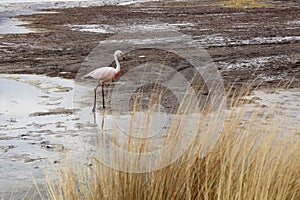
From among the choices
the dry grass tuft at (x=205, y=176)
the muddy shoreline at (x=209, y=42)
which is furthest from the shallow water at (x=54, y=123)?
the muddy shoreline at (x=209, y=42)

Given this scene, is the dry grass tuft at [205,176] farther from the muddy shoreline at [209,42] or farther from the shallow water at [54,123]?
the muddy shoreline at [209,42]

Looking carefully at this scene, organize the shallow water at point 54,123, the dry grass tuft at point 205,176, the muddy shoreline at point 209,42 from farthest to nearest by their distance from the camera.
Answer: the muddy shoreline at point 209,42
the shallow water at point 54,123
the dry grass tuft at point 205,176

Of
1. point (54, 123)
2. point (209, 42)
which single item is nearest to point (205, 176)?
point (54, 123)

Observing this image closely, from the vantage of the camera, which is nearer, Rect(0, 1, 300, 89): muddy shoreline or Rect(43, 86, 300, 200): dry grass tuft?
Rect(43, 86, 300, 200): dry grass tuft

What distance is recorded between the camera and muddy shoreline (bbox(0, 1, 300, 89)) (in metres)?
12.9

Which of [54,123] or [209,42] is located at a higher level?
[209,42]

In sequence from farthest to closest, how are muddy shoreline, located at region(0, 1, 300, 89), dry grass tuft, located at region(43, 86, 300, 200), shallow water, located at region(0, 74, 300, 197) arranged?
1. muddy shoreline, located at region(0, 1, 300, 89)
2. shallow water, located at region(0, 74, 300, 197)
3. dry grass tuft, located at region(43, 86, 300, 200)

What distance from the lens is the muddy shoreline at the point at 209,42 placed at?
42.2ft

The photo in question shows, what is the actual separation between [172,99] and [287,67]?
4.28 m

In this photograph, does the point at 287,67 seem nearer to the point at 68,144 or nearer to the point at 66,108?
the point at 66,108

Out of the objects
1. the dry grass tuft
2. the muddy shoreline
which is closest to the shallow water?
the dry grass tuft

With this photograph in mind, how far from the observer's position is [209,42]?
1742 cm

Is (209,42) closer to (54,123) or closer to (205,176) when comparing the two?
(54,123)

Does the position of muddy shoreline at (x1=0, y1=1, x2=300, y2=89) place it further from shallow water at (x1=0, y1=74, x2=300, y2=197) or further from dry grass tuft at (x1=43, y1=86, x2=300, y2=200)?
dry grass tuft at (x1=43, y1=86, x2=300, y2=200)
